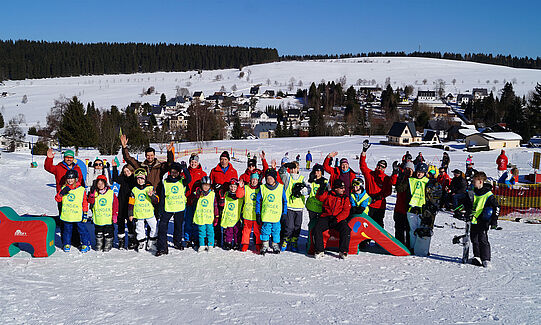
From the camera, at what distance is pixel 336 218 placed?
7336 millimetres

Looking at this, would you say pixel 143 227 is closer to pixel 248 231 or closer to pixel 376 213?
pixel 248 231

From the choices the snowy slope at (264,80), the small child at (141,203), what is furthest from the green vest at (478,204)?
the snowy slope at (264,80)

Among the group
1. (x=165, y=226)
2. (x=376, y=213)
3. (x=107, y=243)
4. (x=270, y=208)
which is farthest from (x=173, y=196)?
(x=376, y=213)

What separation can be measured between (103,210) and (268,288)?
3522mm

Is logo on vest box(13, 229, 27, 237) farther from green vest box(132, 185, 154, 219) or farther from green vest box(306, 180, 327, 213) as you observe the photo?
green vest box(306, 180, 327, 213)

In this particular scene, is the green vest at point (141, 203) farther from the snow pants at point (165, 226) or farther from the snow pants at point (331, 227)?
the snow pants at point (331, 227)

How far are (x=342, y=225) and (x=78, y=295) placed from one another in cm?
432

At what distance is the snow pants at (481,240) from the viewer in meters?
6.94

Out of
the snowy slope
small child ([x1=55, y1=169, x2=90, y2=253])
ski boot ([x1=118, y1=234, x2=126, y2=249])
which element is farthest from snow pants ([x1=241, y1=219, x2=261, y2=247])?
the snowy slope

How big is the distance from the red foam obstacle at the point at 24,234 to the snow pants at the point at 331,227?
467cm

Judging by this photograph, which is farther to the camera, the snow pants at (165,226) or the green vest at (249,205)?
the green vest at (249,205)

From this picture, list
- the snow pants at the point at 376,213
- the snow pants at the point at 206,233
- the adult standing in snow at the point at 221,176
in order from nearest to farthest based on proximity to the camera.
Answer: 1. the snow pants at the point at 206,233
2. the adult standing in snow at the point at 221,176
3. the snow pants at the point at 376,213

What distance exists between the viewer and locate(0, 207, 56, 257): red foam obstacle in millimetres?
6871

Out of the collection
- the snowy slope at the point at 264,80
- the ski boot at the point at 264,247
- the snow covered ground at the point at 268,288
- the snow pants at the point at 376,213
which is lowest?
the snow covered ground at the point at 268,288
